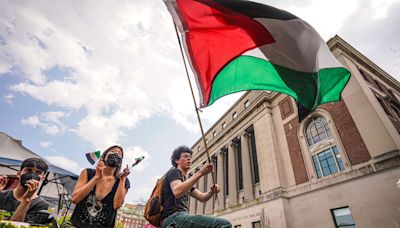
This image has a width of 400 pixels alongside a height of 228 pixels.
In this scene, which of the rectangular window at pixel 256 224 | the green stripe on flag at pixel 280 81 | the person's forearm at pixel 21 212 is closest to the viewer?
the person's forearm at pixel 21 212

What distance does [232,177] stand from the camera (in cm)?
2252

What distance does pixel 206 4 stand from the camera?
12.6 feet

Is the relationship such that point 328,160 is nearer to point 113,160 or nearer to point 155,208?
point 155,208

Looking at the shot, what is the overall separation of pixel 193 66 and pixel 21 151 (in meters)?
8.14

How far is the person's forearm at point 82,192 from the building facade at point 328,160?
597 centimetres

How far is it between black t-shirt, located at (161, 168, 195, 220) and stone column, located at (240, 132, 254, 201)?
18.5m

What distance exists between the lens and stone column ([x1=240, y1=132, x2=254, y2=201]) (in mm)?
18980

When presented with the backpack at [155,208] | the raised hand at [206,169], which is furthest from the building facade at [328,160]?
the raised hand at [206,169]

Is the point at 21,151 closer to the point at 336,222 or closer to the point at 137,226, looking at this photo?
the point at 336,222

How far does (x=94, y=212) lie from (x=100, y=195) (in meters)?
0.19

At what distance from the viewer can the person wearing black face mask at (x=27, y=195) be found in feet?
6.70

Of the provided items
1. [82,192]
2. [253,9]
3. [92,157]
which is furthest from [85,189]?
[92,157]

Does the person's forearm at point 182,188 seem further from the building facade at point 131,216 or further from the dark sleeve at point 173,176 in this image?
the building facade at point 131,216

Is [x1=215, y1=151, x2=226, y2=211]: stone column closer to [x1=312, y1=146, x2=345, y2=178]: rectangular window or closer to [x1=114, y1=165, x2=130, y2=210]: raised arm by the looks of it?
[x1=312, y1=146, x2=345, y2=178]: rectangular window
